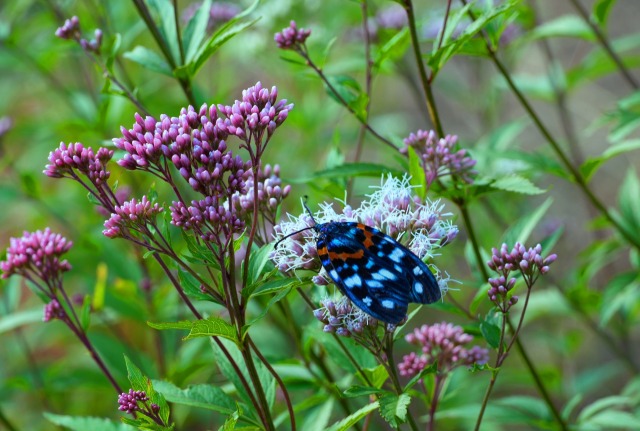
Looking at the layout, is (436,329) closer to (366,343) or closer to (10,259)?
(366,343)

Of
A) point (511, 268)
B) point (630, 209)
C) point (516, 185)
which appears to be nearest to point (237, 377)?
point (511, 268)

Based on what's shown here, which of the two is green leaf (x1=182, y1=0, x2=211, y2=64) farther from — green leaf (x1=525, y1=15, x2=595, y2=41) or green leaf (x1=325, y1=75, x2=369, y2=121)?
green leaf (x1=525, y1=15, x2=595, y2=41)

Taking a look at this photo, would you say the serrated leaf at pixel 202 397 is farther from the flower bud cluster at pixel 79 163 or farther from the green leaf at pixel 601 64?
the green leaf at pixel 601 64

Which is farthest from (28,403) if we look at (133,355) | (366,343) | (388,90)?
(388,90)

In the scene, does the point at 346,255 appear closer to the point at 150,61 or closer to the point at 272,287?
the point at 272,287

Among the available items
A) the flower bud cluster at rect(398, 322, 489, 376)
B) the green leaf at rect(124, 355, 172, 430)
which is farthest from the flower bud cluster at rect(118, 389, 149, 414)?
the flower bud cluster at rect(398, 322, 489, 376)

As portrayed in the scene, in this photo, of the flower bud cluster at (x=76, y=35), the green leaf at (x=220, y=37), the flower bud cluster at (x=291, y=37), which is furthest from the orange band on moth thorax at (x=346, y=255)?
the flower bud cluster at (x=76, y=35)
